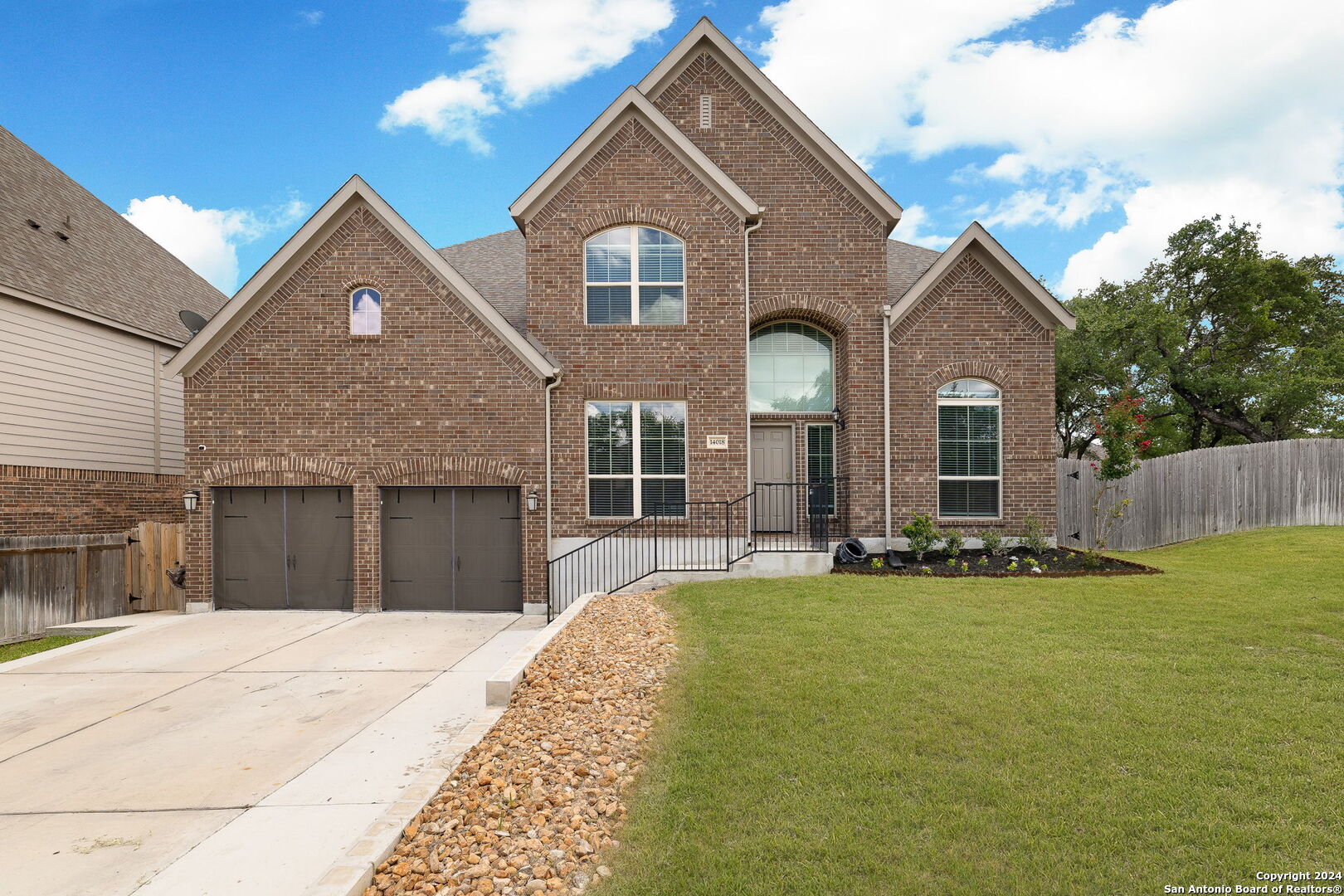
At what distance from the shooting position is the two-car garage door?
12.2 meters

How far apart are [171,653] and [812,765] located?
8830mm

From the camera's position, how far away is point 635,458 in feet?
41.5

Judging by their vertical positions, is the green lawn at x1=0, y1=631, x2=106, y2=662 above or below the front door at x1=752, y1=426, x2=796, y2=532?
below

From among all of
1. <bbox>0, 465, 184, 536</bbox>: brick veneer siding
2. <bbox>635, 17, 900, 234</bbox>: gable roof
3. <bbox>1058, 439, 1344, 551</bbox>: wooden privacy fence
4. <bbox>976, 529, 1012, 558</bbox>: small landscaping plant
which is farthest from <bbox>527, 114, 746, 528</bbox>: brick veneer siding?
<bbox>1058, 439, 1344, 551</bbox>: wooden privacy fence

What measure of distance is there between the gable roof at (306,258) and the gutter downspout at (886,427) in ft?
20.1

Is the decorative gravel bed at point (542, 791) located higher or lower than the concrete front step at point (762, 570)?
lower

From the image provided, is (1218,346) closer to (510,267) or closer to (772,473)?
(772,473)

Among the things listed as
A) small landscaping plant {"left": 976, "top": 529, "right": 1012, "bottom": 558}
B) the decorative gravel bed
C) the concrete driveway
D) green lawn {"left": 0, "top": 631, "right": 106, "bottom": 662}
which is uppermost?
small landscaping plant {"left": 976, "top": 529, "right": 1012, "bottom": 558}

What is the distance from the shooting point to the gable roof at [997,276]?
12922 millimetres

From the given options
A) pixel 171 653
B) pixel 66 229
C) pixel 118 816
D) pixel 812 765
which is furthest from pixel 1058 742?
pixel 66 229

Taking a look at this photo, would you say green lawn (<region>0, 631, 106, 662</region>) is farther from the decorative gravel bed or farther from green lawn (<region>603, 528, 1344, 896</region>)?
green lawn (<region>603, 528, 1344, 896</region>)

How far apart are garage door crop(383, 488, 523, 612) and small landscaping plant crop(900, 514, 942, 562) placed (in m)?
7.00

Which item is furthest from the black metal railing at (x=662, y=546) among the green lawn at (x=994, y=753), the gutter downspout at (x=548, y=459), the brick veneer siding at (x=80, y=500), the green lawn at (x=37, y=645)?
the brick veneer siding at (x=80, y=500)

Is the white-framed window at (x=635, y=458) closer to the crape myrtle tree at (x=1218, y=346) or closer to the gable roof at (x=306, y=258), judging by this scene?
the gable roof at (x=306, y=258)
